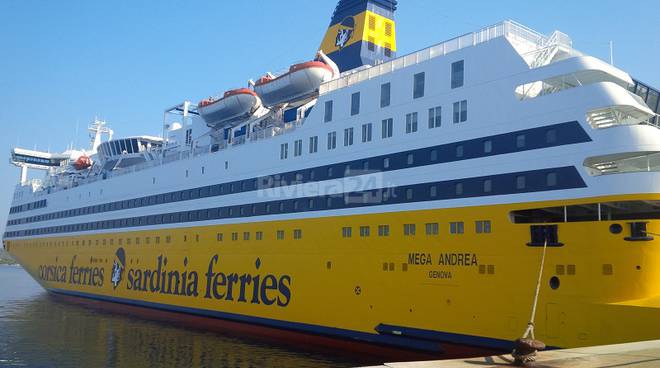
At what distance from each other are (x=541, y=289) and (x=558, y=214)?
2.13 metres

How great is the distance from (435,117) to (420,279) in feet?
18.0

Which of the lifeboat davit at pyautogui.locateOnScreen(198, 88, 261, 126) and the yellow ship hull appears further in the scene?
the lifeboat davit at pyautogui.locateOnScreen(198, 88, 261, 126)

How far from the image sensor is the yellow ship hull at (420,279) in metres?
12.5

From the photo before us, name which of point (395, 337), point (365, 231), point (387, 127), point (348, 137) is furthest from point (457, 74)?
point (395, 337)

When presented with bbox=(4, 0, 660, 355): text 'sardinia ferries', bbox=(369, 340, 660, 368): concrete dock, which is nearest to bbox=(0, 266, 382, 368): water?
bbox=(4, 0, 660, 355): text 'sardinia ferries'

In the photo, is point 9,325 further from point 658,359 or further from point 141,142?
point 658,359

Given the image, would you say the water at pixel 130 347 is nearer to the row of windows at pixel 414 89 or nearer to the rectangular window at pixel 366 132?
the rectangular window at pixel 366 132

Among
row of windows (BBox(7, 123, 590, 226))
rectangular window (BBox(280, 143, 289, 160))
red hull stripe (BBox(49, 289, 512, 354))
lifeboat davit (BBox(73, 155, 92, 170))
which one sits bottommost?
red hull stripe (BBox(49, 289, 512, 354))

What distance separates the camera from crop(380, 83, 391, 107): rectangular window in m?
18.8

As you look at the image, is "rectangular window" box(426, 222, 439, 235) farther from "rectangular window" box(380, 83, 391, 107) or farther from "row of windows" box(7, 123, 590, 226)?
"rectangular window" box(380, 83, 391, 107)

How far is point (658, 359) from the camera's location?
666cm

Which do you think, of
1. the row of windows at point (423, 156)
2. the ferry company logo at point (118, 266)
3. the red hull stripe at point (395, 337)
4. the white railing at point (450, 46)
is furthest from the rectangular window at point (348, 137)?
the ferry company logo at point (118, 266)

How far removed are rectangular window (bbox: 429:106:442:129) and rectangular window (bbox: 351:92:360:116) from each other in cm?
345

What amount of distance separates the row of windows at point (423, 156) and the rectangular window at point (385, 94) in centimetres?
77
